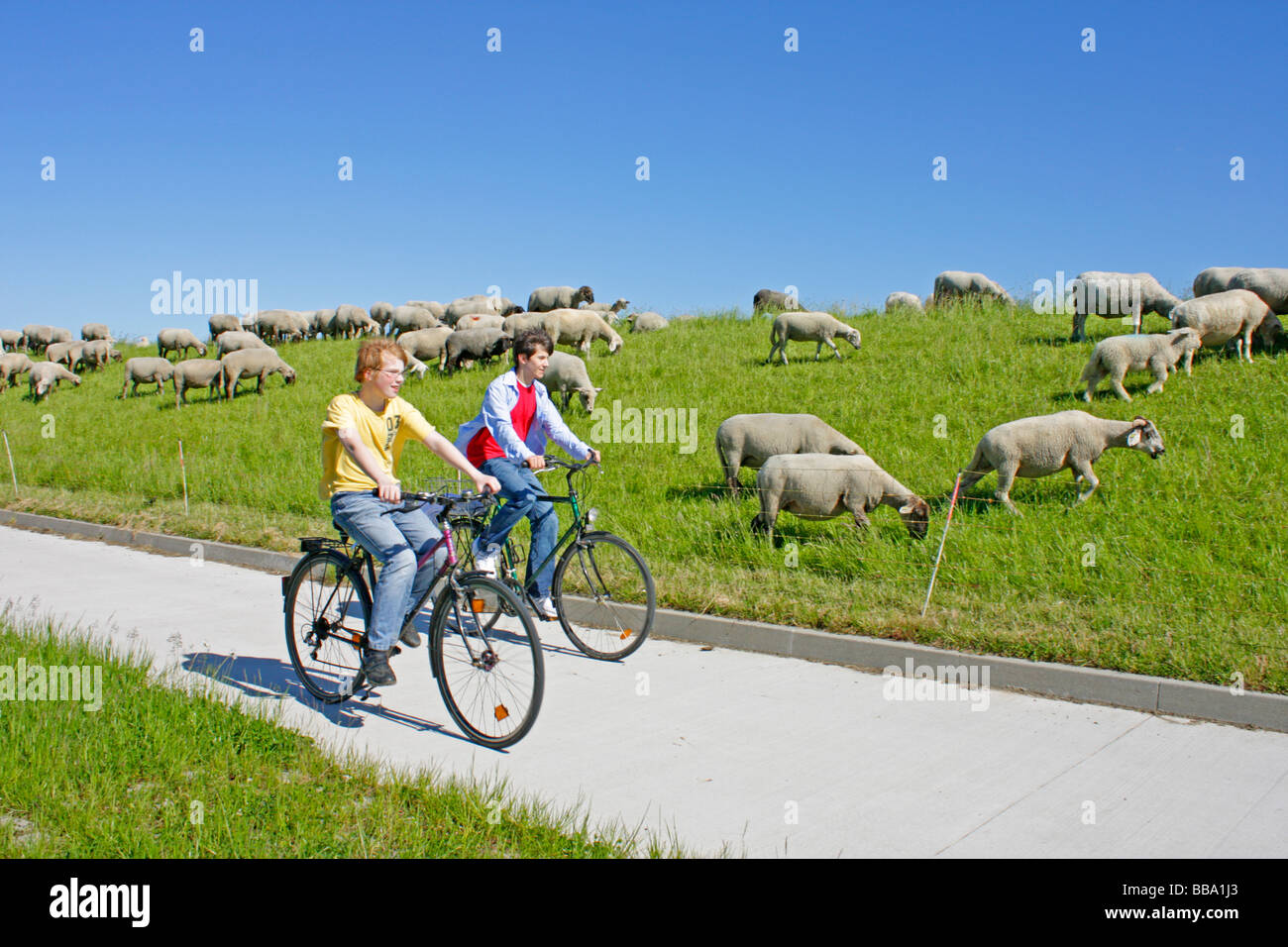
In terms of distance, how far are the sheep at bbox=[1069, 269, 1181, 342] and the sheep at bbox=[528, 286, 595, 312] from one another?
80.5ft

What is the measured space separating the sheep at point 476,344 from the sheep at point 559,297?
13.0m

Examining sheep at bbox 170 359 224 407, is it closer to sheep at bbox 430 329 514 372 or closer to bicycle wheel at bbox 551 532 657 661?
sheep at bbox 430 329 514 372

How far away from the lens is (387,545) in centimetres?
528

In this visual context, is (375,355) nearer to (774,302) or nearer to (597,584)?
(597,584)

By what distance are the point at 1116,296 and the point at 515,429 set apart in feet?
48.7

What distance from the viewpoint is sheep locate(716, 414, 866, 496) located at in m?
11.3

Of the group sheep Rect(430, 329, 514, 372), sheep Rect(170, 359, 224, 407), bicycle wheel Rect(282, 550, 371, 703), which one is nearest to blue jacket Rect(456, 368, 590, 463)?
bicycle wheel Rect(282, 550, 371, 703)

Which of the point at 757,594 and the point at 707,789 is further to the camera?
the point at 757,594

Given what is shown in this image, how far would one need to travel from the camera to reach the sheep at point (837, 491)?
9469 millimetres

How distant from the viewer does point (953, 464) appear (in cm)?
1145

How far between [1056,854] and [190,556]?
11.5m

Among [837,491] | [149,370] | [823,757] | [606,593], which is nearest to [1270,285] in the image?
[837,491]
